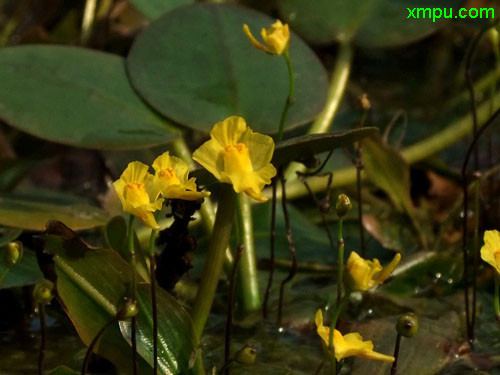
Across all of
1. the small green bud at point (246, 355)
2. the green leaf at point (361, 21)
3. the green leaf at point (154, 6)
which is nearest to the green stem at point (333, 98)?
the green leaf at point (361, 21)

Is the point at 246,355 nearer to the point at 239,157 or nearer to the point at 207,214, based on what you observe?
the point at 239,157

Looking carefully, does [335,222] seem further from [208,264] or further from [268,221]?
[208,264]

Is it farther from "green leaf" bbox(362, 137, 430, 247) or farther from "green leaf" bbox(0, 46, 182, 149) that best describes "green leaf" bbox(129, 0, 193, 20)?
"green leaf" bbox(362, 137, 430, 247)

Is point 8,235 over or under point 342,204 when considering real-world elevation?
under

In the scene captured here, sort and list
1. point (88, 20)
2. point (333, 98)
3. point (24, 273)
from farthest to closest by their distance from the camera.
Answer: point (88, 20)
point (333, 98)
point (24, 273)

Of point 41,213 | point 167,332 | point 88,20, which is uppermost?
point 167,332

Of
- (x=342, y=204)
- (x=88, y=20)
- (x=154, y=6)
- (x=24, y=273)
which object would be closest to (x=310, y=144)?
(x=342, y=204)
